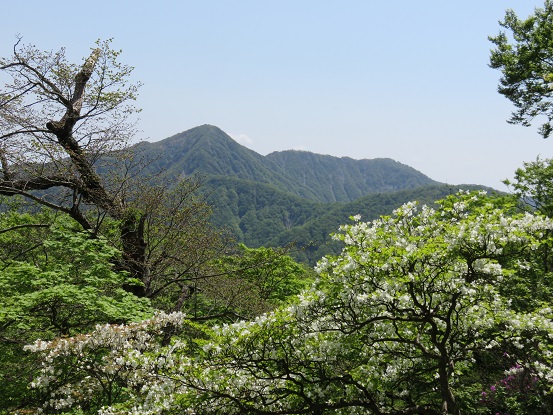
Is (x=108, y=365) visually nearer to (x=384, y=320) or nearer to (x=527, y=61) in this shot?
(x=384, y=320)

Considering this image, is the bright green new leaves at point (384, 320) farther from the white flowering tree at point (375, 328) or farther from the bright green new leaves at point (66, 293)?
the bright green new leaves at point (66, 293)

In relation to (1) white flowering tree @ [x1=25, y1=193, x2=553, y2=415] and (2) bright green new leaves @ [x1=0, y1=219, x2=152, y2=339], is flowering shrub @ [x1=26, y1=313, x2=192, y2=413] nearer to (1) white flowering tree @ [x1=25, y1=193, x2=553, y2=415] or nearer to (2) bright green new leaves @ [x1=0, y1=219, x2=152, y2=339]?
(1) white flowering tree @ [x1=25, y1=193, x2=553, y2=415]

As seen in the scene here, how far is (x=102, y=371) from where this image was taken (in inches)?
368

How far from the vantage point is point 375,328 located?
786 centimetres

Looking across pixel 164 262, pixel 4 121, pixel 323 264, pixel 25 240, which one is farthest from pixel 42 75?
pixel 323 264

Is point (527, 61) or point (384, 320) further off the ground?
point (527, 61)

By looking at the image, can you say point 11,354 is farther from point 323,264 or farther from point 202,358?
point 323,264

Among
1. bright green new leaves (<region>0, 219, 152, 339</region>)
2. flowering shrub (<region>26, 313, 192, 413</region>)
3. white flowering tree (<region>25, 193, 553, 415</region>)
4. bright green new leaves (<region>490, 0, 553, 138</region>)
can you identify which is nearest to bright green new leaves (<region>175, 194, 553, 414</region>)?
white flowering tree (<region>25, 193, 553, 415</region>)

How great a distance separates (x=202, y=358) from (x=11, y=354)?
7523 mm

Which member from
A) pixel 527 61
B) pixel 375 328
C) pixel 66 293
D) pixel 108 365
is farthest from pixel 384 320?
pixel 527 61

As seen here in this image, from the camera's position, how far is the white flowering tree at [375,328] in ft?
19.8

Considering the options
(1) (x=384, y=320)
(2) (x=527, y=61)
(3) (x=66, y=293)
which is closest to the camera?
(1) (x=384, y=320)

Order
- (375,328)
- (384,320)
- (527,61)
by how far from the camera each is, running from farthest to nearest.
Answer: (527,61) → (375,328) → (384,320)

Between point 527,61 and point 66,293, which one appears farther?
point 527,61
